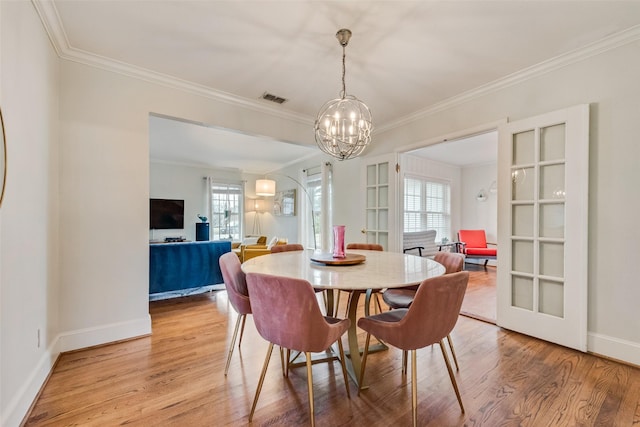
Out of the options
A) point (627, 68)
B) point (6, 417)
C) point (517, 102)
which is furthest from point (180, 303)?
point (627, 68)

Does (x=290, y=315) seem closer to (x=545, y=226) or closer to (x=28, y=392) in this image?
(x=28, y=392)

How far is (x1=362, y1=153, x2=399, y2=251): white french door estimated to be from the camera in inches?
151

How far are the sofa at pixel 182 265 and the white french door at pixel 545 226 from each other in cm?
358

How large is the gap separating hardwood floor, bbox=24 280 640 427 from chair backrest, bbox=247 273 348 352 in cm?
46

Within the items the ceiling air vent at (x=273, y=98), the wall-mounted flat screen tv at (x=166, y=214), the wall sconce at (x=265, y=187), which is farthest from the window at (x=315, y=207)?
the wall-mounted flat screen tv at (x=166, y=214)

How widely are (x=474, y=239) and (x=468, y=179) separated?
5.46 ft

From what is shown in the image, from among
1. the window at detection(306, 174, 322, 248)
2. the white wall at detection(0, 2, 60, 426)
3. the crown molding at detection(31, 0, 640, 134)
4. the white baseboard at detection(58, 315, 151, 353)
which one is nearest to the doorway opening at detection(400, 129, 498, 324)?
the window at detection(306, 174, 322, 248)

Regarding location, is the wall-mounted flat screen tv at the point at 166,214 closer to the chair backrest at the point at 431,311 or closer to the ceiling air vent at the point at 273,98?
the ceiling air vent at the point at 273,98

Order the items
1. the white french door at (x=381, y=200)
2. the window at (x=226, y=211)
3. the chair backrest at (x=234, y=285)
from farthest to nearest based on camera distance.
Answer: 1. the window at (x=226, y=211)
2. the white french door at (x=381, y=200)
3. the chair backrest at (x=234, y=285)

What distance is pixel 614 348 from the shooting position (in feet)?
6.97

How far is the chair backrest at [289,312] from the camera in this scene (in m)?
1.35

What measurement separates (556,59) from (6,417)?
4374 mm

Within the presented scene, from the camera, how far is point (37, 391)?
5.56 feet

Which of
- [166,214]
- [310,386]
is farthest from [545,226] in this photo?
[166,214]
